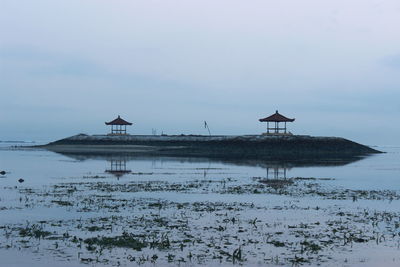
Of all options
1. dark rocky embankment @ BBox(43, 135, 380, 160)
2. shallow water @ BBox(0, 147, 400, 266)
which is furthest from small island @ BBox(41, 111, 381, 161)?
shallow water @ BBox(0, 147, 400, 266)

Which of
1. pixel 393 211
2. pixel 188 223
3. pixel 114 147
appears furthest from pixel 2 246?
pixel 114 147

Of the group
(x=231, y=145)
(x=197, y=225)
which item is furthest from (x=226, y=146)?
(x=197, y=225)

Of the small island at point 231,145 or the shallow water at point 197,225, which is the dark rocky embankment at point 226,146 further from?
the shallow water at point 197,225

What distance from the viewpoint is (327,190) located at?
29.5 meters

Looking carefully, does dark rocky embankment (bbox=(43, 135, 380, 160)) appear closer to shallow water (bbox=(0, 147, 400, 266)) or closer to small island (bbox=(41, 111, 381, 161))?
small island (bbox=(41, 111, 381, 161))

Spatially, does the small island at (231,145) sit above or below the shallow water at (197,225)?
above

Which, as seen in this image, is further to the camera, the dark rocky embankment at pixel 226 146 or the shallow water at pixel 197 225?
the dark rocky embankment at pixel 226 146

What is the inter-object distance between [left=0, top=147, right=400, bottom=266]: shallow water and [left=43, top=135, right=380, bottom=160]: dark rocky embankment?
51.1 metres

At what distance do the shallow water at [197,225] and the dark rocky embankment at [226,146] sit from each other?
51.1 m

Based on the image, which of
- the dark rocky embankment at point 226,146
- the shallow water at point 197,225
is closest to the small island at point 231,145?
the dark rocky embankment at point 226,146

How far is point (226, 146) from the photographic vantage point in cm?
9400

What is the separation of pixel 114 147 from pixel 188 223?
8636cm

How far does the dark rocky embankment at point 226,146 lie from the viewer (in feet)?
281

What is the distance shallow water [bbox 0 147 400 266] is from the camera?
512 inches
